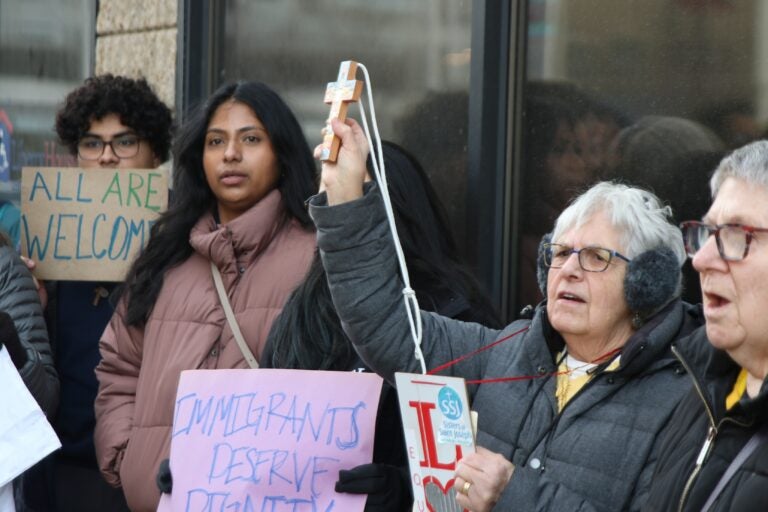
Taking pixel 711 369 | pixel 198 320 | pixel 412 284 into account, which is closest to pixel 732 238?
pixel 711 369

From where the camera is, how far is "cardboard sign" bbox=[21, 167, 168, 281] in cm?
498

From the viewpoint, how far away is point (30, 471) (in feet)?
16.2

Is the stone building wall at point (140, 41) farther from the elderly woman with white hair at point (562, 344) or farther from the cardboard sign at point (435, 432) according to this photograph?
the cardboard sign at point (435, 432)

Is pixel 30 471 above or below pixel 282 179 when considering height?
below

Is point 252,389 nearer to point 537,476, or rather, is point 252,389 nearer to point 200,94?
point 537,476

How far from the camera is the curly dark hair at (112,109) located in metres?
5.28

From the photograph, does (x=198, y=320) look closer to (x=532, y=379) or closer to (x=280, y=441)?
(x=280, y=441)

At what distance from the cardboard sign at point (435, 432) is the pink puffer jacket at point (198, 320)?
1060 millimetres

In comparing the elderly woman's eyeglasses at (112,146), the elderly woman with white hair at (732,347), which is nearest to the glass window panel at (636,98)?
the elderly woman's eyeglasses at (112,146)

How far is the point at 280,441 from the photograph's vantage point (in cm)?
371

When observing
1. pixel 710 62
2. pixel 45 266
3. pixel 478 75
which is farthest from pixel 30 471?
pixel 710 62

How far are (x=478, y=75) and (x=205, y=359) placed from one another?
1.67 meters

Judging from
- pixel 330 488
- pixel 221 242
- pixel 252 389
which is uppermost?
pixel 221 242

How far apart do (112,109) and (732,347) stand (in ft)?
10.6
